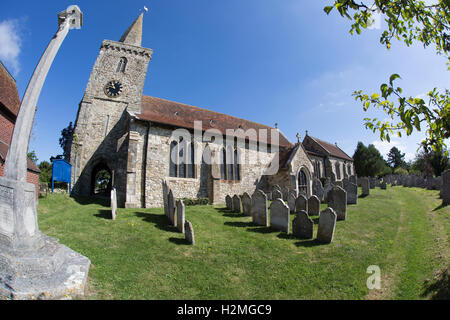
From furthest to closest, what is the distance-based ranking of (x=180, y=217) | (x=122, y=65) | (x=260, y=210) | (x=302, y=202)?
1. (x=122, y=65)
2. (x=302, y=202)
3. (x=260, y=210)
4. (x=180, y=217)

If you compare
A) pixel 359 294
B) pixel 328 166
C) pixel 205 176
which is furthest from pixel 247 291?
pixel 328 166

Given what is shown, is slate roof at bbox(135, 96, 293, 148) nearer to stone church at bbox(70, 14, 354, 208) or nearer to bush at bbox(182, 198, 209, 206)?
stone church at bbox(70, 14, 354, 208)

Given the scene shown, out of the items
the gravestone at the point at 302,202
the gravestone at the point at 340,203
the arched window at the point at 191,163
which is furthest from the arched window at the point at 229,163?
the gravestone at the point at 340,203

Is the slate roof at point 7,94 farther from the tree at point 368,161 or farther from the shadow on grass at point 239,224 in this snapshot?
the tree at point 368,161

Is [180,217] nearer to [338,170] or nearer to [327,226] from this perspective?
[327,226]

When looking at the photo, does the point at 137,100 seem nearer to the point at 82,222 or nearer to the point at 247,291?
the point at 82,222

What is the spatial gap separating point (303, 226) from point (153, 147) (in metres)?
10.7

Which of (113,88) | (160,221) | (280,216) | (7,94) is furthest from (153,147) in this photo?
(280,216)

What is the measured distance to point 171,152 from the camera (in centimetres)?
1474

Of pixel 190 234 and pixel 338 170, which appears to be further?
pixel 338 170

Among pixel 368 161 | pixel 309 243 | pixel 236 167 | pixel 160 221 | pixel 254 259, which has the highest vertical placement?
pixel 368 161

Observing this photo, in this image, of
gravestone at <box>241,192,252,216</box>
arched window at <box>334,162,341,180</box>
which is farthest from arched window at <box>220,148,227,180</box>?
arched window at <box>334,162,341,180</box>

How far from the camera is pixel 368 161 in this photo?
133 ft
